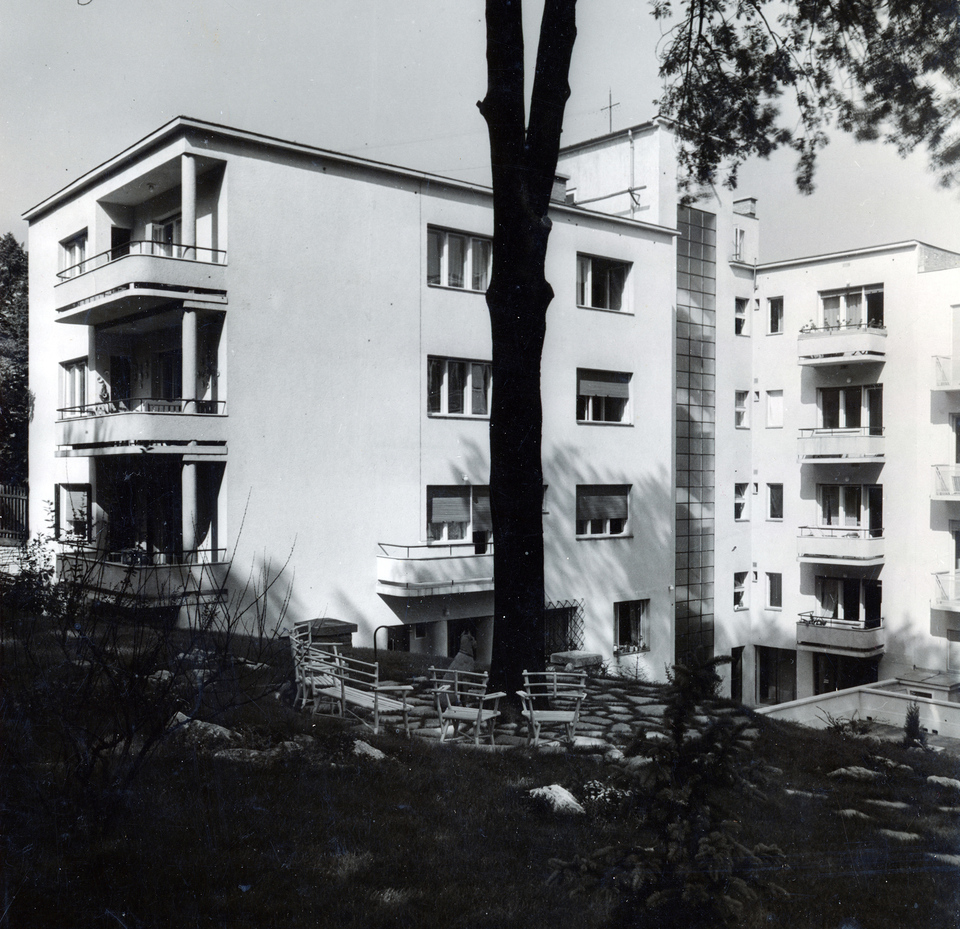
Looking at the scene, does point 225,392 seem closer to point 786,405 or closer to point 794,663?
point 786,405

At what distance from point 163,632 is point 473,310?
15.9m

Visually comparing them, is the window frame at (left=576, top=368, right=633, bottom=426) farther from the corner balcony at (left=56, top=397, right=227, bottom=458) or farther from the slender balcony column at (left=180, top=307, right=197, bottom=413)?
the slender balcony column at (left=180, top=307, right=197, bottom=413)

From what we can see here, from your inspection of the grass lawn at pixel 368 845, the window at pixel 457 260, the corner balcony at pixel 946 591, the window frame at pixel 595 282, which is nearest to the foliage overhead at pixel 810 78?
the grass lawn at pixel 368 845

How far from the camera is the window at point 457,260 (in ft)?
61.9

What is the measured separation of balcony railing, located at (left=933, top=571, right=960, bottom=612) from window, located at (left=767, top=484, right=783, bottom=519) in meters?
9.33

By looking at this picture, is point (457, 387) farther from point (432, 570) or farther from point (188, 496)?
point (188, 496)

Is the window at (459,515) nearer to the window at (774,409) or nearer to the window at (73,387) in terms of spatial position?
the window at (73,387)

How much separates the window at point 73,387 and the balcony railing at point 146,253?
131 cm

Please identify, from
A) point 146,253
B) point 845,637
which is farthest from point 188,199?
point 845,637

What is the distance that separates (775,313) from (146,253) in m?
16.5

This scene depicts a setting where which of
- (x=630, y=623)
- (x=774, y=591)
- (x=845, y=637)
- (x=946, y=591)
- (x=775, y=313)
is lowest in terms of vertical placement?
(x=845, y=637)

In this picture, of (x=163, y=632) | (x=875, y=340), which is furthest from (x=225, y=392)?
(x=875, y=340)

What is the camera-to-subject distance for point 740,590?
72.5ft

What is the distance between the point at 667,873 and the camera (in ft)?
10.0
